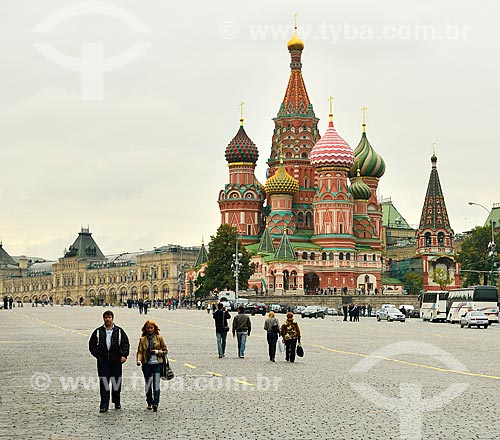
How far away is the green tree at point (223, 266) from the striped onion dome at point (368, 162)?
1211 inches

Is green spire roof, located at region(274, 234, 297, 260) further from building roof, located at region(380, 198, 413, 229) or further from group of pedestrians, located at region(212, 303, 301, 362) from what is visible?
group of pedestrians, located at region(212, 303, 301, 362)

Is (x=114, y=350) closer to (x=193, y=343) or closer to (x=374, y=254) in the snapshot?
(x=193, y=343)

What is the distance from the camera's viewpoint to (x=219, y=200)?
129 m

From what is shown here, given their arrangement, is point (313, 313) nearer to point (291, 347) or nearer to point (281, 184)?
point (281, 184)

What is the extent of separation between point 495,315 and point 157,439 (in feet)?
180

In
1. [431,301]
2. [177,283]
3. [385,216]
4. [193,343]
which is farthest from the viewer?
[385,216]

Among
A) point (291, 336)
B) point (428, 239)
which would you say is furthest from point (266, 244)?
point (291, 336)

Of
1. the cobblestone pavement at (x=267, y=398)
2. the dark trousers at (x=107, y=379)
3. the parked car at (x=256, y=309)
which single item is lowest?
the cobblestone pavement at (x=267, y=398)

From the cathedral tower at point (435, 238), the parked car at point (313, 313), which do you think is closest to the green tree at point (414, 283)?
the cathedral tower at point (435, 238)

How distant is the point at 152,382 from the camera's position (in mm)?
14969

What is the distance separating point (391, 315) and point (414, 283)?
64955 millimetres

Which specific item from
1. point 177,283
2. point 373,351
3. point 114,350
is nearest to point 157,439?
point 114,350

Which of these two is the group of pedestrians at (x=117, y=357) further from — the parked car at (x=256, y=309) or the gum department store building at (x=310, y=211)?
the gum department store building at (x=310, y=211)

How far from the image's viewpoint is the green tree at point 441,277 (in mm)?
122669
